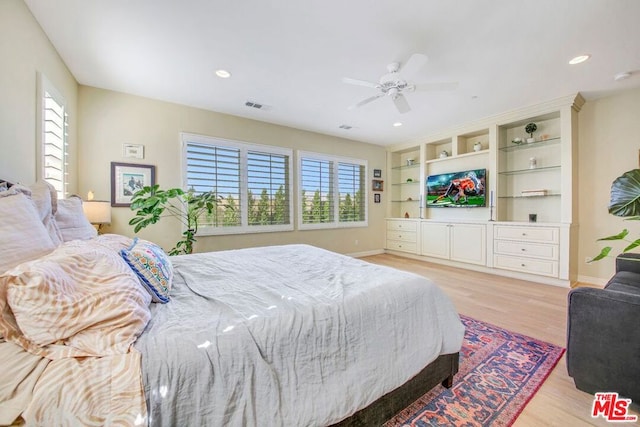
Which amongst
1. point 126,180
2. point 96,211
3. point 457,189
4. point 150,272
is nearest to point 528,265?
point 457,189

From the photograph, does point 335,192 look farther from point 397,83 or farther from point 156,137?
point 156,137

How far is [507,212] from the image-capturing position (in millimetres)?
4617

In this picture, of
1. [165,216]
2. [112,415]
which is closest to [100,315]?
[112,415]

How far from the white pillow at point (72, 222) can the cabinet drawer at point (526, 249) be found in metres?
5.22

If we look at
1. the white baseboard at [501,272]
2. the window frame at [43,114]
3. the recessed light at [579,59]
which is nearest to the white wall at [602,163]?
the white baseboard at [501,272]

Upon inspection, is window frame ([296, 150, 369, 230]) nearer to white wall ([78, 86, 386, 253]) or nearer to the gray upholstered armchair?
white wall ([78, 86, 386, 253])

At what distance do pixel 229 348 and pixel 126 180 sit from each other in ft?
11.7

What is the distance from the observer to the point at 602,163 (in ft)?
11.9

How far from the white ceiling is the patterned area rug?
2662 millimetres

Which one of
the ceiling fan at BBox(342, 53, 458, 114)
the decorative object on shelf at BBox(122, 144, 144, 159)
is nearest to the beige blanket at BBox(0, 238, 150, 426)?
the ceiling fan at BBox(342, 53, 458, 114)

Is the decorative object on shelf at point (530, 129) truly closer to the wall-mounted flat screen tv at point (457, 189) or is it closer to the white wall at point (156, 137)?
the wall-mounted flat screen tv at point (457, 189)

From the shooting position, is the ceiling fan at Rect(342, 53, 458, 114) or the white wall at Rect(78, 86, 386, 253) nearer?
the ceiling fan at Rect(342, 53, 458, 114)

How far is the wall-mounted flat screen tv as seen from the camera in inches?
182
